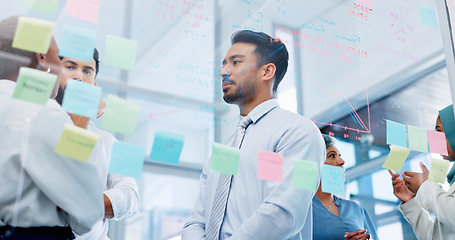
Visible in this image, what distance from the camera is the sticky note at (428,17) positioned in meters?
2.11

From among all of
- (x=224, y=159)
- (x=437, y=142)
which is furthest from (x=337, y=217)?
(x=224, y=159)

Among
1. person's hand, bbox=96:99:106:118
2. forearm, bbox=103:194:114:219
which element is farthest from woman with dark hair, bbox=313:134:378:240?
person's hand, bbox=96:99:106:118

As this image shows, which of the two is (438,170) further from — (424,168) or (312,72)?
(312,72)

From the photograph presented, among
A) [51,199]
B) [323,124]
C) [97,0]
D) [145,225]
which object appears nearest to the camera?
[51,199]

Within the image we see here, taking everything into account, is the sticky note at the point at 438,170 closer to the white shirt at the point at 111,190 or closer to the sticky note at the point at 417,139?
the sticky note at the point at 417,139

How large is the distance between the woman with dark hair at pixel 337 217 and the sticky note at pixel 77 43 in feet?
3.41

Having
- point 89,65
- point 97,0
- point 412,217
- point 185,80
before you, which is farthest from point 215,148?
point 412,217

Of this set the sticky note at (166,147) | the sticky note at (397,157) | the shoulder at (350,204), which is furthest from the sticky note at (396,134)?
the sticky note at (166,147)

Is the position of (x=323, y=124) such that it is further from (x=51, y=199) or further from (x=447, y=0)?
(x=51, y=199)

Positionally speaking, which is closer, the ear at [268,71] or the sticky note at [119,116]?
the sticky note at [119,116]

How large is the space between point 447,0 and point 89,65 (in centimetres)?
153

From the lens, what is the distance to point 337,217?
199cm

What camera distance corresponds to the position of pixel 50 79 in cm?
124

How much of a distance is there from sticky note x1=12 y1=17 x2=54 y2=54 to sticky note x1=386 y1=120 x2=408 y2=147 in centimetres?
137
